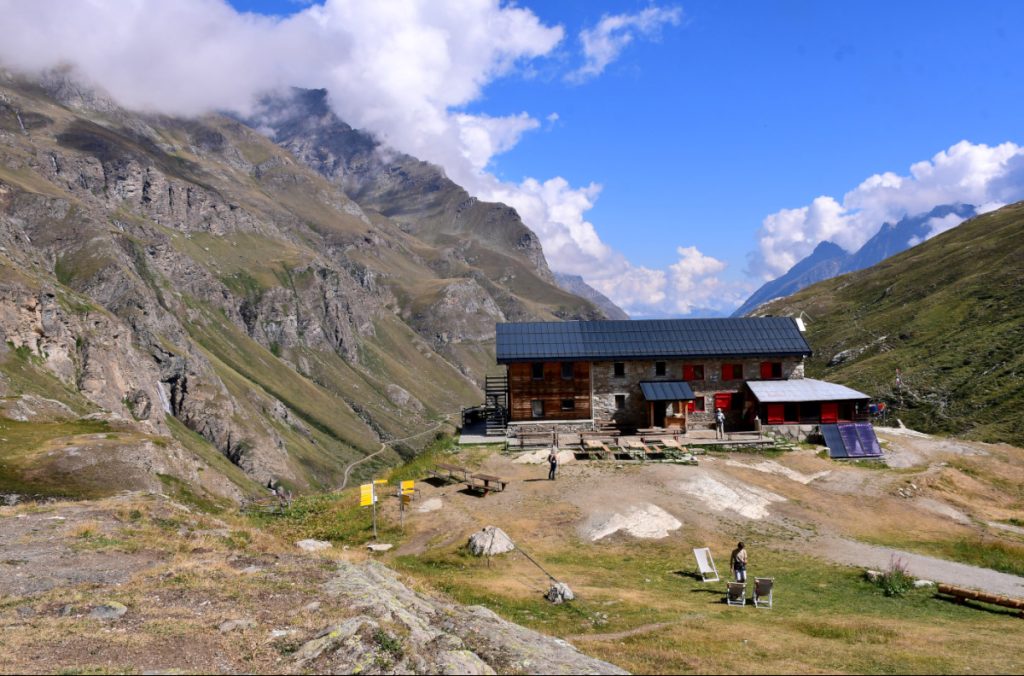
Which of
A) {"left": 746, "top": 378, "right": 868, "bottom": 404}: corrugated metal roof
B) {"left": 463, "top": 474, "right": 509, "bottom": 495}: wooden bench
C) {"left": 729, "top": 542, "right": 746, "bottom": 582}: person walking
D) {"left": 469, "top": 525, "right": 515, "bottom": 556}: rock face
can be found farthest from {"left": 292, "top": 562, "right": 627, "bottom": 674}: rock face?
{"left": 746, "top": 378, "right": 868, "bottom": 404}: corrugated metal roof

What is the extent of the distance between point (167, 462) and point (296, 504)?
3950 cm

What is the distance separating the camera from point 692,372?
56219mm

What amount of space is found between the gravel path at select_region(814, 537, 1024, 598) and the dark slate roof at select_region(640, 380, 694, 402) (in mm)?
20709

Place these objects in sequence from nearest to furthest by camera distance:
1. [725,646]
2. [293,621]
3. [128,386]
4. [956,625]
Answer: [293,621] → [725,646] → [956,625] → [128,386]

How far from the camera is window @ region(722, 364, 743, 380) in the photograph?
5691 cm

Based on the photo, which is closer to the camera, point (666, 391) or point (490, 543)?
point (490, 543)

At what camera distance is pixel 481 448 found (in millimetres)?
49469

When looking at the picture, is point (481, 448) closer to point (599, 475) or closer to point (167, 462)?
point (599, 475)

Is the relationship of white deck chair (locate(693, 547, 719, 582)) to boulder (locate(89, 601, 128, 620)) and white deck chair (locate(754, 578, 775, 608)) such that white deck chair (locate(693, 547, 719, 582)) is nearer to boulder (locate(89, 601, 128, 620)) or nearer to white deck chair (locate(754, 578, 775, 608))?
white deck chair (locate(754, 578, 775, 608))

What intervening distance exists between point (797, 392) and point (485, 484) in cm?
3180

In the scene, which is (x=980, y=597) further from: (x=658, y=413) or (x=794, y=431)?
(x=658, y=413)

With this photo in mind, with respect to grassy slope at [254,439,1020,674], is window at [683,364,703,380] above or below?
above

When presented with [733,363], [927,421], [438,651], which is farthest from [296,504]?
[927,421]

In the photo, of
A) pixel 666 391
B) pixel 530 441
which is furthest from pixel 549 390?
pixel 666 391
